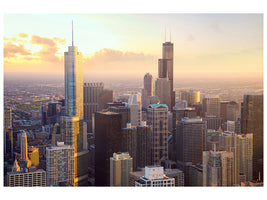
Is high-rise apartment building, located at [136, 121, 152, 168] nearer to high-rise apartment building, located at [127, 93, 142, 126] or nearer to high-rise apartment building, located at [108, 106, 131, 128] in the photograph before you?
high-rise apartment building, located at [127, 93, 142, 126]

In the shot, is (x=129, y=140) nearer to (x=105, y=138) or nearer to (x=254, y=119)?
(x=105, y=138)

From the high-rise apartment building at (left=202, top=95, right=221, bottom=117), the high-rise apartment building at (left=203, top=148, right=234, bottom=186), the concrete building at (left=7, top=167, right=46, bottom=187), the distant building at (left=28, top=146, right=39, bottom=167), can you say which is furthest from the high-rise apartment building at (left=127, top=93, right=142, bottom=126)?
the concrete building at (left=7, top=167, right=46, bottom=187)

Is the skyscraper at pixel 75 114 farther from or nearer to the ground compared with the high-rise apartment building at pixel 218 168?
farther from the ground

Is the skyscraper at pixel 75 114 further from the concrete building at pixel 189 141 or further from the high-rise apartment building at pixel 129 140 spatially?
the concrete building at pixel 189 141

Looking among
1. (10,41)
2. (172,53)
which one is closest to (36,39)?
(10,41)

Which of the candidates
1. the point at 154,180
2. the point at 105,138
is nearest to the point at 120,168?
the point at 105,138

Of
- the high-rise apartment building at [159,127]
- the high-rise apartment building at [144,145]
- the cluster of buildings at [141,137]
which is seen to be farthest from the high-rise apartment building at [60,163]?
the high-rise apartment building at [159,127]
